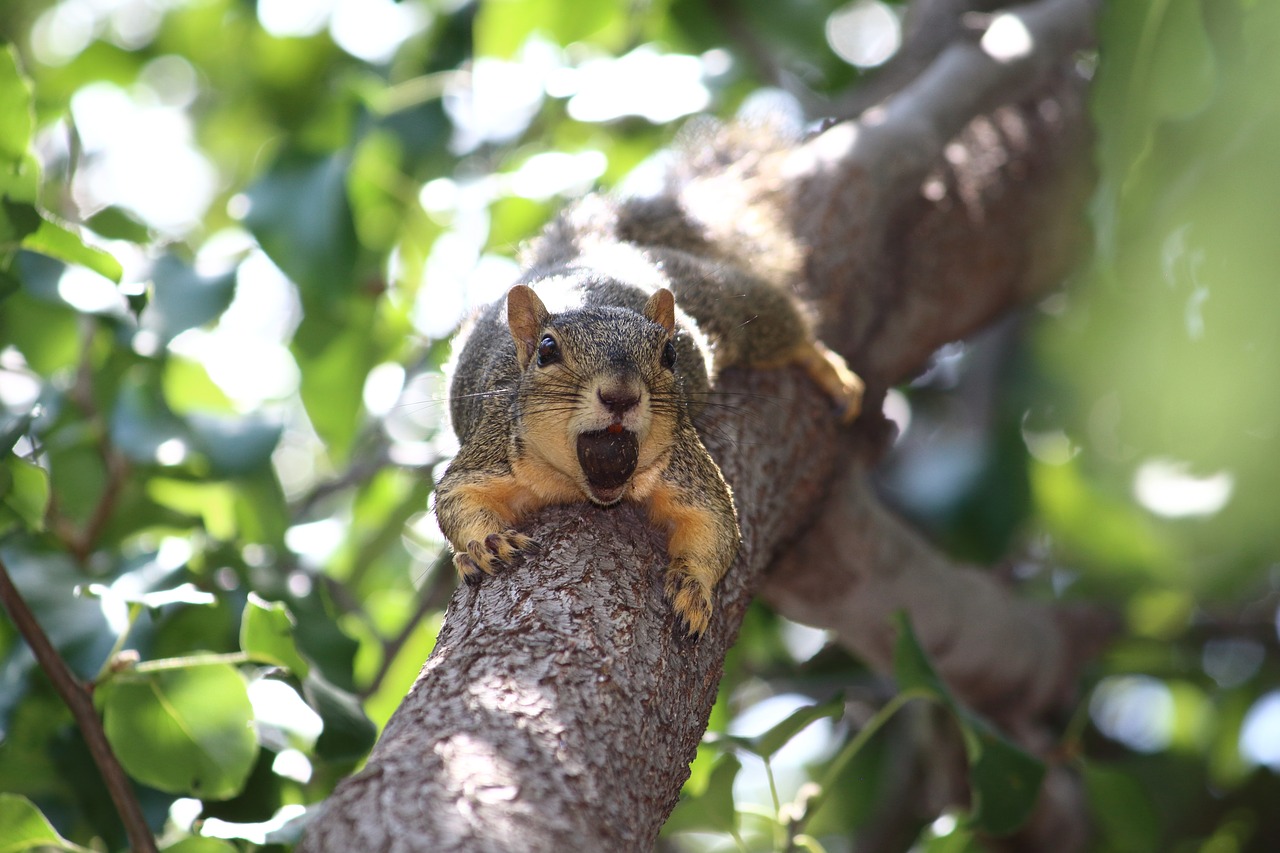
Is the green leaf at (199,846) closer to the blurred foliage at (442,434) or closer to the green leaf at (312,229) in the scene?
the blurred foliage at (442,434)

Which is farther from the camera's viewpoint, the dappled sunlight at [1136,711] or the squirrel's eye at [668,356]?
the dappled sunlight at [1136,711]

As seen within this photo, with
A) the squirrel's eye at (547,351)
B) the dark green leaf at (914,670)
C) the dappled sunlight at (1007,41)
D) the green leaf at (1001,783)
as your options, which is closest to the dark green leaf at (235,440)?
the squirrel's eye at (547,351)

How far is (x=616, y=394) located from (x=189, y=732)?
0.84 m

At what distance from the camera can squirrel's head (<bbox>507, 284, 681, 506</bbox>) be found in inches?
70.9

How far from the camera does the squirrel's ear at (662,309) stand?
2033 millimetres

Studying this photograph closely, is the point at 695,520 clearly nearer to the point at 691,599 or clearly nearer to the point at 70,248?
the point at 691,599

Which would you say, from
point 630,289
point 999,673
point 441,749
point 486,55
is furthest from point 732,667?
point 441,749

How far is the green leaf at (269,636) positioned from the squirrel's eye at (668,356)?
749 millimetres

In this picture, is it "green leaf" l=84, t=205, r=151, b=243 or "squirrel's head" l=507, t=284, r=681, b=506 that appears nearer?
"squirrel's head" l=507, t=284, r=681, b=506

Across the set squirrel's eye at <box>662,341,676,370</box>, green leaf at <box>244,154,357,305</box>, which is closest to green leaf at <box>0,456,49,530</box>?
green leaf at <box>244,154,357,305</box>

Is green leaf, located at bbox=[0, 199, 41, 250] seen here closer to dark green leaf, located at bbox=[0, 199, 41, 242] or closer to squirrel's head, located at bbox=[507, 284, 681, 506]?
dark green leaf, located at bbox=[0, 199, 41, 242]

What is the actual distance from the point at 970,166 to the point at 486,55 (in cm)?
131

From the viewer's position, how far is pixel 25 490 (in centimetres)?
194

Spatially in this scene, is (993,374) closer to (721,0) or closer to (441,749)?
(721,0)
